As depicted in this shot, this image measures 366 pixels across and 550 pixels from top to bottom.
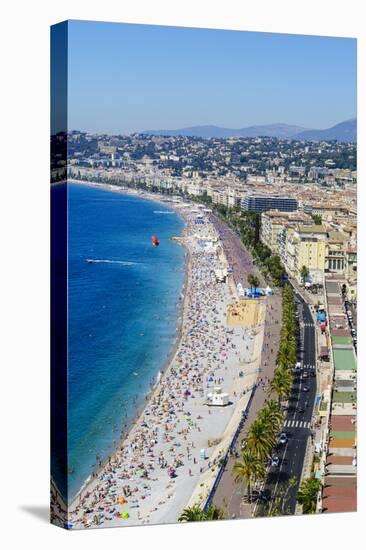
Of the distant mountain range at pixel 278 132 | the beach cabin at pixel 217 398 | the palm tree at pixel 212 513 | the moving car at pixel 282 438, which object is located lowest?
the palm tree at pixel 212 513

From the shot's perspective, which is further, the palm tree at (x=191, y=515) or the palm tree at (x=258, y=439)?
the palm tree at (x=258, y=439)

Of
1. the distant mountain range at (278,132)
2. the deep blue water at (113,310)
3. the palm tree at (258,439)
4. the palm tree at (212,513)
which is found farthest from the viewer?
the palm tree at (258,439)

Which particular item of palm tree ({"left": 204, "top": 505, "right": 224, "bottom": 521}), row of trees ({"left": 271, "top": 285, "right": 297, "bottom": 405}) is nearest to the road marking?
row of trees ({"left": 271, "top": 285, "right": 297, "bottom": 405})

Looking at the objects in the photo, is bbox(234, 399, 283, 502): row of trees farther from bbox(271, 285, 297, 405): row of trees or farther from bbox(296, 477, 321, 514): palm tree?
bbox(296, 477, 321, 514): palm tree

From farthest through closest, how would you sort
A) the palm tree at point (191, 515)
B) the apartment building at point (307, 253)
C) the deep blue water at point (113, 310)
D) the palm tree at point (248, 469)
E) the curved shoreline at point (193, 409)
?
the apartment building at point (307, 253) < the palm tree at point (248, 469) < the palm tree at point (191, 515) < the curved shoreline at point (193, 409) < the deep blue water at point (113, 310)

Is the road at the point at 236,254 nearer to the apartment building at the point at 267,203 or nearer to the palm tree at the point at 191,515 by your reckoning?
the apartment building at the point at 267,203

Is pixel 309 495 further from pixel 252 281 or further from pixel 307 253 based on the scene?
pixel 307 253

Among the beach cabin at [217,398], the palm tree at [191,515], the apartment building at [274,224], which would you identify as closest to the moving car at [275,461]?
the beach cabin at [217,398]

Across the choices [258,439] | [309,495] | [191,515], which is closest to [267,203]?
[258,439]
